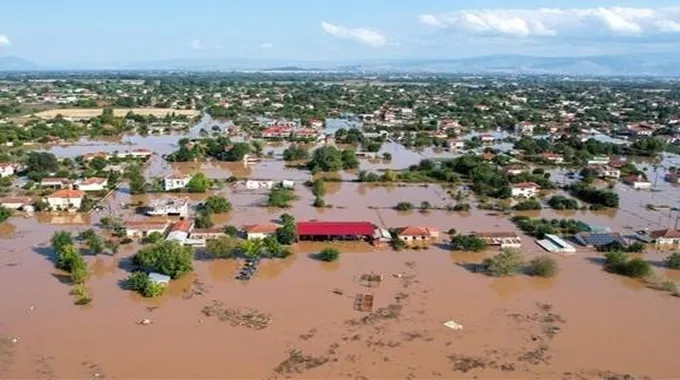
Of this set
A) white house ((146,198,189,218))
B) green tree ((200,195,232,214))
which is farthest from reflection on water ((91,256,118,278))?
green tree ((200,195,232,214))

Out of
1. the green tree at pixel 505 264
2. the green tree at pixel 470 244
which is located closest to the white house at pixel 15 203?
the green tree at pixel 470 244

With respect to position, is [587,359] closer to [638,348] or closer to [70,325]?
[638,348]

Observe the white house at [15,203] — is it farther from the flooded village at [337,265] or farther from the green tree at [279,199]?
the green tree at [279,199]

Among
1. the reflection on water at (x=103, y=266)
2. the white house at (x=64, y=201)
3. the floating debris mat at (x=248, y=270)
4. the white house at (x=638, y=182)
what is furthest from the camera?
the white house at (x=638, y=182)

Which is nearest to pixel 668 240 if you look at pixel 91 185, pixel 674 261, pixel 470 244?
pixel 674 261

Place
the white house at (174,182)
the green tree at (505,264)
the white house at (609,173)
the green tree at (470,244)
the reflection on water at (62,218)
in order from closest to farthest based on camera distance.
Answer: the green tree at (505,264) < the green tree at (470,244) < the reflection on water at (62,218) < the white house at (174,182) < the white house at (609,173)

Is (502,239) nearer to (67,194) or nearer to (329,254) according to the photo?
(329,254)
